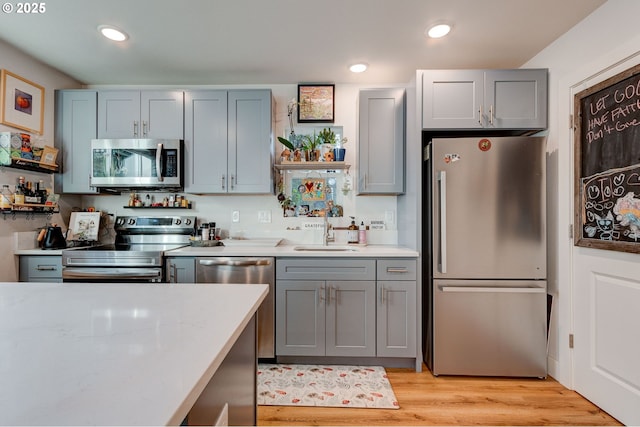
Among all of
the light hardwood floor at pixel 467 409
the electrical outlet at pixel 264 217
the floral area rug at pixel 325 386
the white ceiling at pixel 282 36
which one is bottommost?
the light hardwood floor at pixel 467 409

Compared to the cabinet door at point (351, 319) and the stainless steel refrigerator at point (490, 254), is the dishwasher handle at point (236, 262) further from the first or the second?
the stainless steel refrigerator at point (490, 254)

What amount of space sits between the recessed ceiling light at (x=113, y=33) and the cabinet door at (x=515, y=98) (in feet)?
8.99

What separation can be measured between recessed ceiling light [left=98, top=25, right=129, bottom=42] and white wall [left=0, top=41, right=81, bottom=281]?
0.89 m

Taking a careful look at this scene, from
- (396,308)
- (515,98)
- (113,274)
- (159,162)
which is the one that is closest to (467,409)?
(396,308)

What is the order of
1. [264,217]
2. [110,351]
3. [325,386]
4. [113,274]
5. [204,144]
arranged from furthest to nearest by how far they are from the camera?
[264,217], [204,144], [113,274], [325,386], [110,351]

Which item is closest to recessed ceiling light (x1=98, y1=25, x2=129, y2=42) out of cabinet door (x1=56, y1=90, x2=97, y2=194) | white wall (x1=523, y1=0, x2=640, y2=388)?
cabinet door (x1=56, y1=90, x2=97, y2=194)

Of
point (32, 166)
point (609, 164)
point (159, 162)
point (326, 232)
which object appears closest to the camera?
point (609, 164)

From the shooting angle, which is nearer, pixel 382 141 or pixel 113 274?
pixel 113 274

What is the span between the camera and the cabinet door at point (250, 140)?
2645 mm

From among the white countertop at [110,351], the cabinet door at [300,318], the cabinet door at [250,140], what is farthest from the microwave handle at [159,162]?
the white countertop at [110,351]

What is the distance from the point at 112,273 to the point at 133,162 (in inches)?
38.3

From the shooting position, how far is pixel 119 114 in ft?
8.76

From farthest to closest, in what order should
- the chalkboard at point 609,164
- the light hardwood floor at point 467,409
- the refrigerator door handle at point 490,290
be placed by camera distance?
1. the refrigerator door handle at point 490,290
2. the light hardwood floor at point 467,409
3. the chalkboard at point 609,164

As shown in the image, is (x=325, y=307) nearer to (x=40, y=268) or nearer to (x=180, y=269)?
(x=180, y=269)
